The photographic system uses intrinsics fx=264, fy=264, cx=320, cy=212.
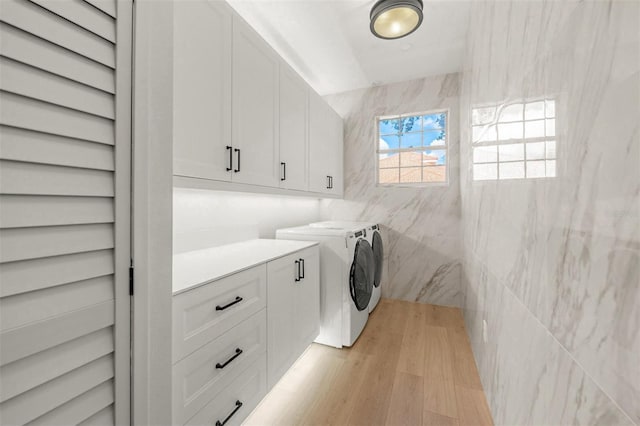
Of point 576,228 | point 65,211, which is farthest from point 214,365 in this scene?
point 576,228

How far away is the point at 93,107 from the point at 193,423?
1.16m

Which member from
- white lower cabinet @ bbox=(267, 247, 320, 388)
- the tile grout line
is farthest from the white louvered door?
the tile grout line

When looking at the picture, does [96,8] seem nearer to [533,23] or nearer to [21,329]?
[21,329]

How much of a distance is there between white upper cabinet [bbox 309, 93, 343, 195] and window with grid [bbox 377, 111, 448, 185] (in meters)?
0.58

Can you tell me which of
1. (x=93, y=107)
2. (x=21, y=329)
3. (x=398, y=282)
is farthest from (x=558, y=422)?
(x=398, y=282)

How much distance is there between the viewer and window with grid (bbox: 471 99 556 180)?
82 centimetres

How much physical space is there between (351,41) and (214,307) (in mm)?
2502

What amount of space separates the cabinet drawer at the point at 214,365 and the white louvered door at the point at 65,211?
0.98ft

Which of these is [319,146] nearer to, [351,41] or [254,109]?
[351,41]

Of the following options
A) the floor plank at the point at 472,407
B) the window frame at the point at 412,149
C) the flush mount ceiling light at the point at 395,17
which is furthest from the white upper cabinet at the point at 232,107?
the floor plank at the point at 472,407

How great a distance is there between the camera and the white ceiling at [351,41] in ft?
6.56

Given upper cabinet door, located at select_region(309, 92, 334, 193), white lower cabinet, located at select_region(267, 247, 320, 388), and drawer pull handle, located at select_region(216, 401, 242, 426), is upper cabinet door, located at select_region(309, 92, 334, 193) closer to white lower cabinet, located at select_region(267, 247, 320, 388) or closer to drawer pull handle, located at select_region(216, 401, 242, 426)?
white lower cabinet, located at select_region(267, 247, 320, 388)

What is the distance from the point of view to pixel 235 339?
4.09 feet

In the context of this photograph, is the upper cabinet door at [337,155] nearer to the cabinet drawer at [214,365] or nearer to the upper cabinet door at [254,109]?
the upper cabinet door at [254,109]
